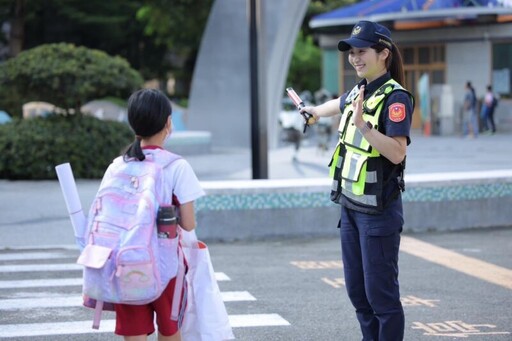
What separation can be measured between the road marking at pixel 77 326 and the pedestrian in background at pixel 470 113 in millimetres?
23982

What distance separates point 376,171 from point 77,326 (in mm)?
2888

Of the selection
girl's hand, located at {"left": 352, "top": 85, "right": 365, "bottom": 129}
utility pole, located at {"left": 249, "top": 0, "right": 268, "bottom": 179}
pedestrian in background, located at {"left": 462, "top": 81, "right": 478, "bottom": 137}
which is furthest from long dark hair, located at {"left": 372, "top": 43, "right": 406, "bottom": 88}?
pedestrian in background, located at {"left": 462, "top": 81, "right": 478, "bottom": 137}

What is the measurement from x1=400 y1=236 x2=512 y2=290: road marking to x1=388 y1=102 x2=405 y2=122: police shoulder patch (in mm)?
3765

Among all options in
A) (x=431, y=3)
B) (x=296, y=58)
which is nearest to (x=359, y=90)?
(x=431, y=3)

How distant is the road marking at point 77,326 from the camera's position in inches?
268

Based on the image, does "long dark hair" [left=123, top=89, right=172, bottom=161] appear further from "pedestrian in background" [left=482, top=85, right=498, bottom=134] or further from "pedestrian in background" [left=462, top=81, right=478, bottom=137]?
"pedestrian in background" [left=482, top=85, right=498, bottom=134]

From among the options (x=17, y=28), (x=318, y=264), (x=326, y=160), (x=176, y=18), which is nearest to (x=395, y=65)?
(x=318, y=264)

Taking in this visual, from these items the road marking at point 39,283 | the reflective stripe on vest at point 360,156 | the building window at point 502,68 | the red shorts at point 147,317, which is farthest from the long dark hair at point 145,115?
the building window at point 502,68

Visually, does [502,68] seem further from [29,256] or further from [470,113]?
[29,256]

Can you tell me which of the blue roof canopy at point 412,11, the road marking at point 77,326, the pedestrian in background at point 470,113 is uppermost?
the blue roof canopy at point 412,11

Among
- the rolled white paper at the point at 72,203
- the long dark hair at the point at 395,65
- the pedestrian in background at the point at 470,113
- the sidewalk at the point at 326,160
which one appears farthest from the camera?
the pedestrian in background at the point at 470,113

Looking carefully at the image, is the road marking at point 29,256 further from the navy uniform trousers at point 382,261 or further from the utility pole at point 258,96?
the navy uniform trousers at point 382,261

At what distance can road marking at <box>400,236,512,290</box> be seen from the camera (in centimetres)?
882

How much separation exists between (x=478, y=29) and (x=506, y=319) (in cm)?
2786
